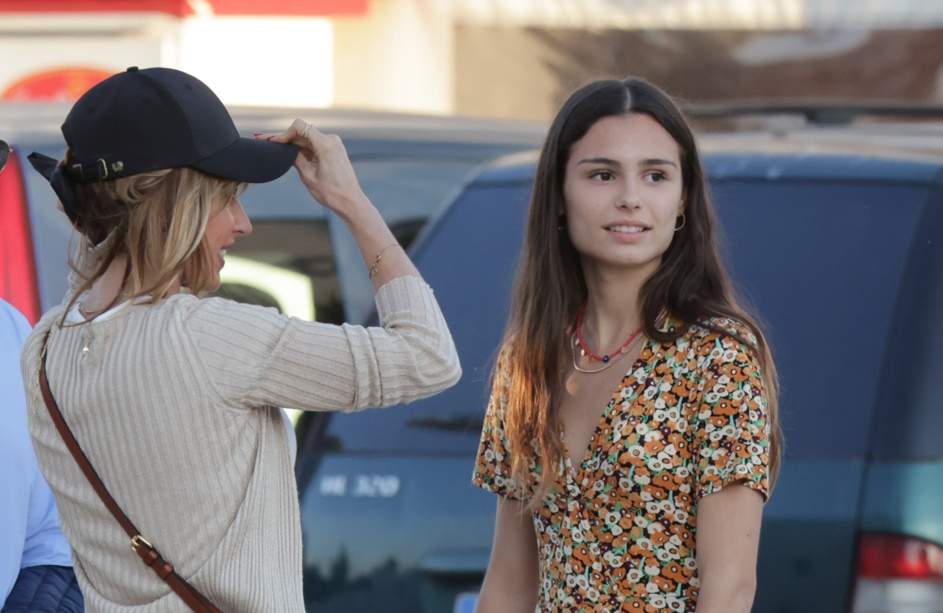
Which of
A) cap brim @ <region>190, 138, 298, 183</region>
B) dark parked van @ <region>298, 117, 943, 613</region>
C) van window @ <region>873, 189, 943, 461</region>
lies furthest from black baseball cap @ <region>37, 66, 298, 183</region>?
van window @ <region>873, 189, 943, 461</region>

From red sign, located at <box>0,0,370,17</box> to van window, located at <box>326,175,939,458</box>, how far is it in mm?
7706

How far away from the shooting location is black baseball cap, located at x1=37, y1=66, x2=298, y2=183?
2395 millimetres

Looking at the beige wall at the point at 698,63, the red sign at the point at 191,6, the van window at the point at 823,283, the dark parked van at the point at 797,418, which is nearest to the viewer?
the dark parked van at the point at 797,418

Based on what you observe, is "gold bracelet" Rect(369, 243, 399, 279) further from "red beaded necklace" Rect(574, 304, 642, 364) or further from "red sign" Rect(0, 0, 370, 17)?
"red sign" Rect(0, 0, 370, 17)

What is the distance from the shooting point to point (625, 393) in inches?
103

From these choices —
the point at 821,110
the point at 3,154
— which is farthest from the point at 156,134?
the point at 821,110

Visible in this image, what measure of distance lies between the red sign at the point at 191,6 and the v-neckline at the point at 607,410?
9.32m

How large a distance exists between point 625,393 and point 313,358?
0.50 metres

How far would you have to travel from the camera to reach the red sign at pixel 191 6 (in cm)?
1151

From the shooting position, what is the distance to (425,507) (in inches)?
145

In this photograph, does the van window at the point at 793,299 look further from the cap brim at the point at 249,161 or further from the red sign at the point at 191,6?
the red sign at the point at 191,6

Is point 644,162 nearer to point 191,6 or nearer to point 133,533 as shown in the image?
point 133,533

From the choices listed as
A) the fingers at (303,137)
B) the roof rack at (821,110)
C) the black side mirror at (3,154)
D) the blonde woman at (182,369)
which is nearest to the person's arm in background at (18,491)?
the black side mirror at (3,154)

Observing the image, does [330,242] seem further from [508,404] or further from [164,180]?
[164,180]
